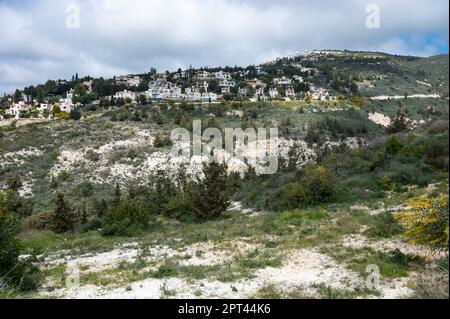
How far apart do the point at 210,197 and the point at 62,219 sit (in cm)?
895

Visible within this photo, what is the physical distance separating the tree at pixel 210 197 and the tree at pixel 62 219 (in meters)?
7.45

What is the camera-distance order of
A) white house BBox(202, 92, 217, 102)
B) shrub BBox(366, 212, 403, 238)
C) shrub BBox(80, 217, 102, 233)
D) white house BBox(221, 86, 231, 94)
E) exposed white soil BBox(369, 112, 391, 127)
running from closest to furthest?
shrub BBox(366, 212, 403, 238) < shrub BBox(80, 217, 102, 233) < exposed white soil BBox(369, 112, 391, 127) < white house BBox(202, 92, 217, 102) < white house BBox(221, 86, 231, 94)

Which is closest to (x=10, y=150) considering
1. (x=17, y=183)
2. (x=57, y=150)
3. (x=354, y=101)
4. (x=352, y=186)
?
(x=57, y=150)

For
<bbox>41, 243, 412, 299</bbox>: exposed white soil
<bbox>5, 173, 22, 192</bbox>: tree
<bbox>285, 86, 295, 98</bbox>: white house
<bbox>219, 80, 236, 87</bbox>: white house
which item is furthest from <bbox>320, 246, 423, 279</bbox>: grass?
<bbox>219, 80, 236, 87</bbox>: white house

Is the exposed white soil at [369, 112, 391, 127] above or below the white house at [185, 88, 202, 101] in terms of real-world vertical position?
below

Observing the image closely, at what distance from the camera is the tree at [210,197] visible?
2141 cm

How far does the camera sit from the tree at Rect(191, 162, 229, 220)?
843 inches

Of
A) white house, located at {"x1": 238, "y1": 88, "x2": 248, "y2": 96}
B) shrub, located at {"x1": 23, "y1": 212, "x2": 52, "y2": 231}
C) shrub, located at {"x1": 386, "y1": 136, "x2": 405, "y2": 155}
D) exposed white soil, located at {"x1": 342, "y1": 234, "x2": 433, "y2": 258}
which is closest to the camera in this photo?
exposed white soil, located at {"x1": 342, "y1": 234, "x2": 433, "y2": 258}

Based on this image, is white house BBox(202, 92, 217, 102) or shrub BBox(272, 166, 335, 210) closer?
shrub BBox(272, 166, 335, 210)

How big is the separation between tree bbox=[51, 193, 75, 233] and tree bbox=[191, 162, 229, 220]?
7.45 meters

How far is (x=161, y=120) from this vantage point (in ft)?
174

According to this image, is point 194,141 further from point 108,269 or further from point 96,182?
point 108,269

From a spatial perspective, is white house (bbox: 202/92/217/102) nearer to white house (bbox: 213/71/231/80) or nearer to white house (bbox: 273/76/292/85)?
white house (bbox: 273/76/292/85)

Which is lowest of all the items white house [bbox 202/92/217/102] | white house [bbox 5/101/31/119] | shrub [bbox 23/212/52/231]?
shrub [bbox 23/212/52/231]
